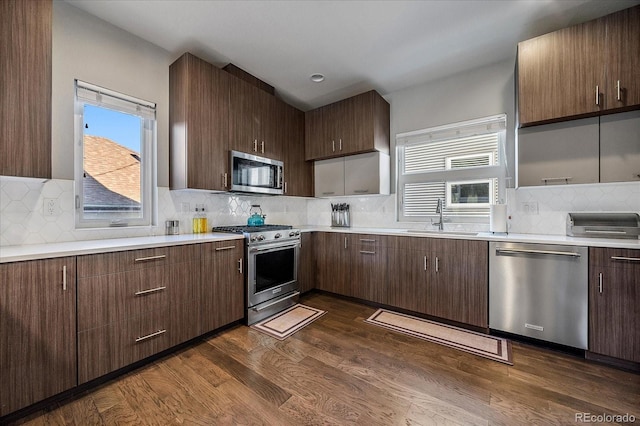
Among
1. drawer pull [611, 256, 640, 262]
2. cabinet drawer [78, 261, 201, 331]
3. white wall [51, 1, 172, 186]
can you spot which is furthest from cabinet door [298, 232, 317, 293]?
drawer pull [611, 256, 640, 262]

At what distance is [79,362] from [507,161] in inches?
158

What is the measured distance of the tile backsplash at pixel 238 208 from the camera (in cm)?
184

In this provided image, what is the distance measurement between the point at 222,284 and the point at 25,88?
189cm

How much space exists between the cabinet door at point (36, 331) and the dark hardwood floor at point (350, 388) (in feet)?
0.57

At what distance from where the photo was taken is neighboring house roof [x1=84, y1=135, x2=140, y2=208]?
2.21 metres

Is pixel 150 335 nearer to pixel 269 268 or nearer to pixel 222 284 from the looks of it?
pixel 222 284

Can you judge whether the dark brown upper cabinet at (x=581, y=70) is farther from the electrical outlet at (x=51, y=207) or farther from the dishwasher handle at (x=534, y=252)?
the electrical outlet at (x=51, y=207)

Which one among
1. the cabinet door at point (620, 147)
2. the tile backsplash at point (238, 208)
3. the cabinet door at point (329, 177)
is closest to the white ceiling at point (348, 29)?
the cabinet door at point (620, 147)

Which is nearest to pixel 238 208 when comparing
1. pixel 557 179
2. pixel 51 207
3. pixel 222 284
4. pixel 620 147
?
pixel 222 284

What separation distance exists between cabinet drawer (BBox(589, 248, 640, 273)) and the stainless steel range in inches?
106

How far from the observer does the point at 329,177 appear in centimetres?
385

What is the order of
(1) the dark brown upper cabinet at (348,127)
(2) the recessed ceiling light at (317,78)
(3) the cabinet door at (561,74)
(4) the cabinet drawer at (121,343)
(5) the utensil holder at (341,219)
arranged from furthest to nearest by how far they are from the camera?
(5) the utensil holder at (341,219), (1) the dark brown upper cabinet at (348,127), (2) the recessed ceiling light at (317,78), (3) the cabinet door at (561,74), (4) the cabinet drawer at (121,343)

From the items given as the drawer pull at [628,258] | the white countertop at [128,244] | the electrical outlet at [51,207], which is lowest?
the drawer pull at [628,258]

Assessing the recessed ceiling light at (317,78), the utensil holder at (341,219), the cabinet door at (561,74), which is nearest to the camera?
the cabinet door at (561,74)
